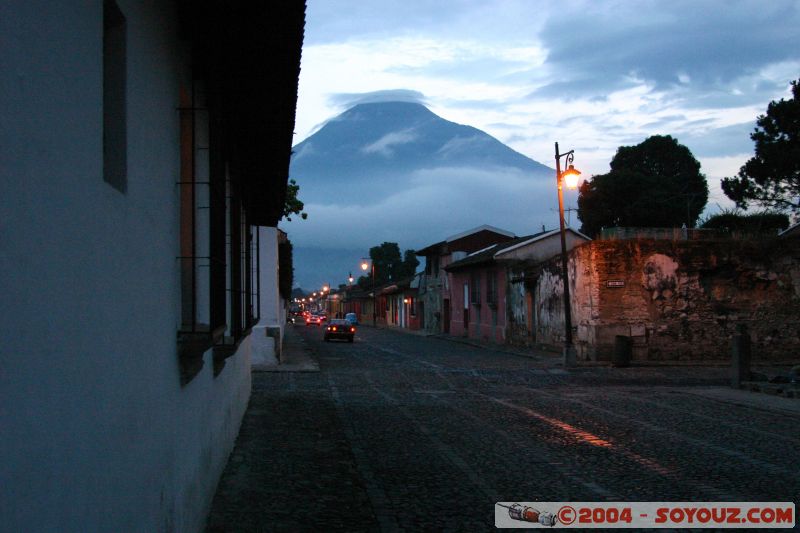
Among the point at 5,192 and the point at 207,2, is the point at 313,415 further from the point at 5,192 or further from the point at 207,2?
the point at 5,192

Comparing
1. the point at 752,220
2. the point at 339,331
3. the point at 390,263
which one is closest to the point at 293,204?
the point at 339,331

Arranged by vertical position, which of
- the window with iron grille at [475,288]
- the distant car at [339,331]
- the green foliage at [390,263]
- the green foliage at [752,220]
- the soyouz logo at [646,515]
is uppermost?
the green foliage at [390,263]

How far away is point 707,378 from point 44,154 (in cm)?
1979

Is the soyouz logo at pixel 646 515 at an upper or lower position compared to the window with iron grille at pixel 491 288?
lower

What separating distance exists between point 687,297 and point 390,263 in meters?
88.8

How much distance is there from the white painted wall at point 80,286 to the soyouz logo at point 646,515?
3.05 metres

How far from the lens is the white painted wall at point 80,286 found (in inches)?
74.9

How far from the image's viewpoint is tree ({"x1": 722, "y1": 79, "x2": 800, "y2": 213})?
38.1 meters

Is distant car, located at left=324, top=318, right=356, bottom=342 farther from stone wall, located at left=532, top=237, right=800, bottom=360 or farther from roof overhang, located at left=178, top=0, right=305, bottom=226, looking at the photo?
roof overhang, located at left=178, top=0, right=305, bottom=226

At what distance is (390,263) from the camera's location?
11262cm

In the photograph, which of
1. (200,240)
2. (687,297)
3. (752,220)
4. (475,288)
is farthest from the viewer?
(475,288)

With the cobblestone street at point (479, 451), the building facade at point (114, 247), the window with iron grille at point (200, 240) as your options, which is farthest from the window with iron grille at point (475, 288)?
the building facade at point (114, 247)

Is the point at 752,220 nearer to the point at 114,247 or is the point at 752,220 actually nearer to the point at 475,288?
the point at 475,288

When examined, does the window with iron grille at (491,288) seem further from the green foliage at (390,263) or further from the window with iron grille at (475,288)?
the green foliage at (390,263)
